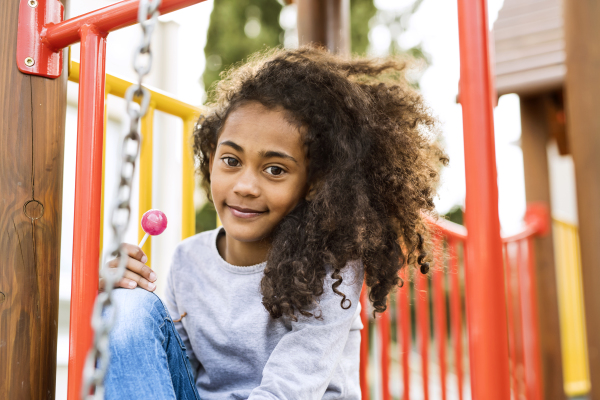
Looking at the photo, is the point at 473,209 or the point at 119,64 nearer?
the point at 473,209

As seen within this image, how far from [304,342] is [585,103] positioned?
811mm

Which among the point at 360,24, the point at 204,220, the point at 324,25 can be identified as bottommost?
the point at 324,25

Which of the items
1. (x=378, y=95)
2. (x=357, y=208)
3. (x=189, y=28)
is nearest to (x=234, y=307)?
(x=357, y=208)

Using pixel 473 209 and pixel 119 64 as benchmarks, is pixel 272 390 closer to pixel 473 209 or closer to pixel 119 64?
pixel 473 209

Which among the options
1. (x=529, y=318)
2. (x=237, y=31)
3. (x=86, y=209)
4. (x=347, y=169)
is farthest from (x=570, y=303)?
(x=237, y=31)

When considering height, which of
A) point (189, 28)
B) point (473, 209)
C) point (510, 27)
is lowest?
point (473, 209)

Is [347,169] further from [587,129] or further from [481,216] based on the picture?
[481,216]

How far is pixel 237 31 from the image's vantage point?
29.1ft

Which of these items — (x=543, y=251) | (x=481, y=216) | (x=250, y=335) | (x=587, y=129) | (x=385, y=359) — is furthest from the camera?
(x=543, y=251)

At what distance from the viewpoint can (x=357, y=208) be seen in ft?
4.72

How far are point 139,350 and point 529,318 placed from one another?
9.45ft

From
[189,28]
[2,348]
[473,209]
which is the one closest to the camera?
[473,209]

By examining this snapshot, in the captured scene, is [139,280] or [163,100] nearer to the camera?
[139,280]

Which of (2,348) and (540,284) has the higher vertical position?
(540,284)
